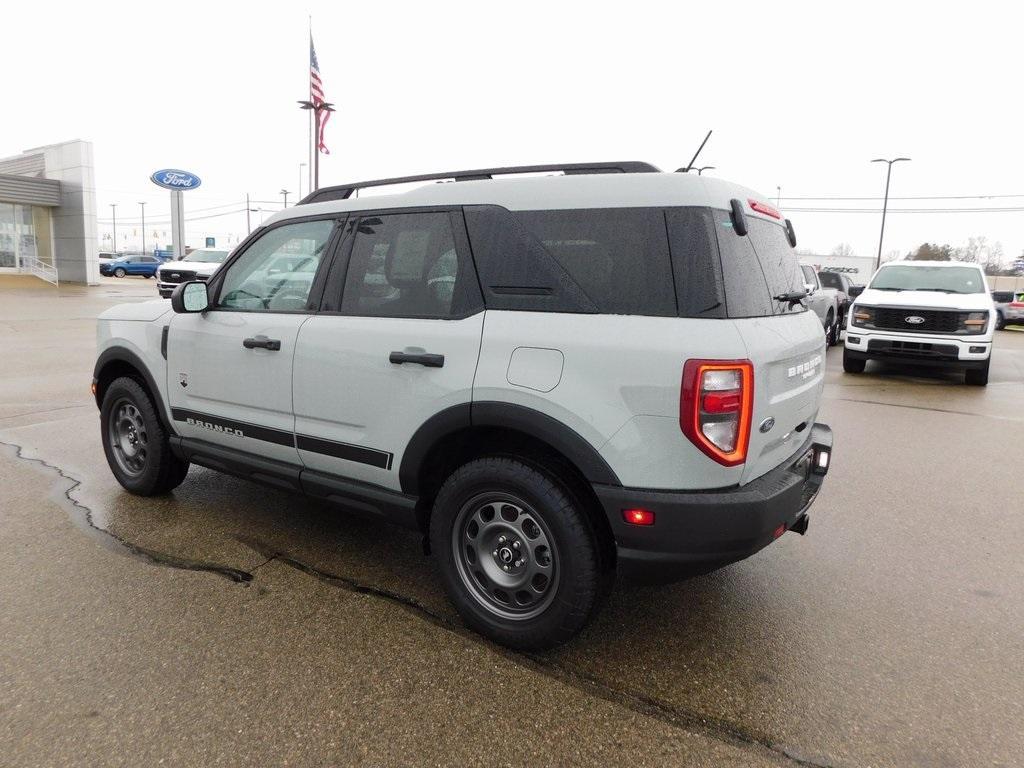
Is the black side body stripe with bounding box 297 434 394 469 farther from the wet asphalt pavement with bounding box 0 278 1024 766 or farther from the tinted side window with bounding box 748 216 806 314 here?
the tinted side window with bounding box 748 216 806 314

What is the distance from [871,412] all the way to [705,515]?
261 inches

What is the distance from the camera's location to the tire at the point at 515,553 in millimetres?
2635

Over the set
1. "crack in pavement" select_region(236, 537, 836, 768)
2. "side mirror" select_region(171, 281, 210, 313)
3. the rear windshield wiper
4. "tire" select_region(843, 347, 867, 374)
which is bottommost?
"crack in pavement" select_region(236, 537, 836, 768)

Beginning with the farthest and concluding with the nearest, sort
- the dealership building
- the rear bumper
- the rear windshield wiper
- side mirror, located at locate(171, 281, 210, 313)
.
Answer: the dealership building → side mirror, located at locate(171, 281, 210, 313) → the rear windshield wiper → the rear bumper

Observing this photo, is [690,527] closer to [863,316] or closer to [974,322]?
[974,322]

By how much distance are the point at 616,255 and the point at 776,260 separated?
92cm

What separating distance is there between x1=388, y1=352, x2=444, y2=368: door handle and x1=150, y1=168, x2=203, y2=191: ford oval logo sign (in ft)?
128

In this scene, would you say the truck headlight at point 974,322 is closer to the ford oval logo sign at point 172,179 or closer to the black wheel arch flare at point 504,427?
the black wheel arch flare at point 504,427

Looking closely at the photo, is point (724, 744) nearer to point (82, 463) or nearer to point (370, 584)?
point (370, 584)

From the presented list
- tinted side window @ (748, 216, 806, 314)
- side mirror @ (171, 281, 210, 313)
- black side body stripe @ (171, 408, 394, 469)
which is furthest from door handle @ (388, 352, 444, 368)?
side mirror @ (171, 281, 210, 313)

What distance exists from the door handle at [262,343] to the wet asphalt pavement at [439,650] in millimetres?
1121

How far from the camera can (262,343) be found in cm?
354

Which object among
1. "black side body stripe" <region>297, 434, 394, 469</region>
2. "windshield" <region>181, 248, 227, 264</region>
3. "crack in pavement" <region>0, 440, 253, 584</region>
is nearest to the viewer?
"black side body stripe" <region>297, 434, 394, 469</region>

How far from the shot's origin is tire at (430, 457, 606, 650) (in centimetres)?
263
